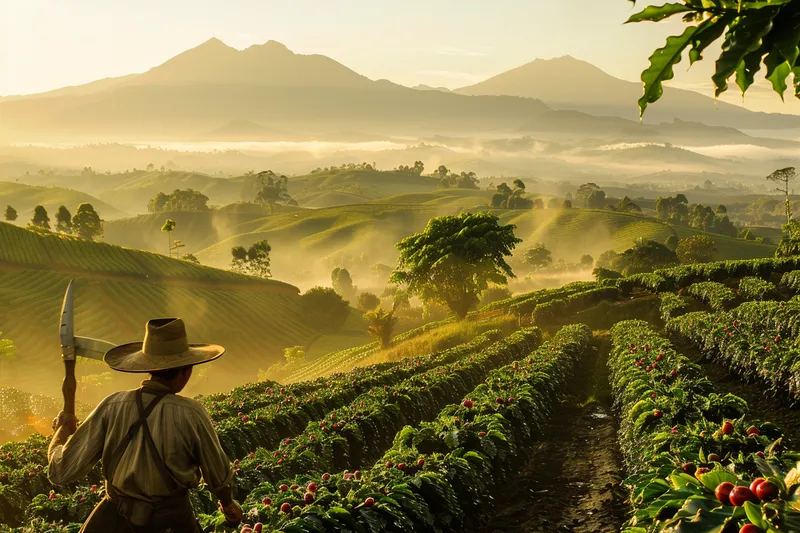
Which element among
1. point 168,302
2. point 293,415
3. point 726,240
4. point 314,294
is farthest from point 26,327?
point 726,240

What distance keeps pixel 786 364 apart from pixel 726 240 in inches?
5933

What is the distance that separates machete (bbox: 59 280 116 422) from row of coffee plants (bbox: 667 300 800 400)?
498 inches

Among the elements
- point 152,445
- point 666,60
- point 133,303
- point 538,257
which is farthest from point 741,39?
point 538,257

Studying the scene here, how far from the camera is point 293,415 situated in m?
16.3

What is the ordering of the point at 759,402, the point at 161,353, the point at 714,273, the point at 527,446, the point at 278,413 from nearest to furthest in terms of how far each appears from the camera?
the point at 161,353 < the point at 527,446 < the point at 759,402 < the point at 278,413 < the point at 714,273

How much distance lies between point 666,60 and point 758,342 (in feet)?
49.2

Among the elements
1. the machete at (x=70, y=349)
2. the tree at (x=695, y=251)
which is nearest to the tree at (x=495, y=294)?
the tree at (x=695, y=251)

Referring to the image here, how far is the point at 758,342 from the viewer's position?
1516cm

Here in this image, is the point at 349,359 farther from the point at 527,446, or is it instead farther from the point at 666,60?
the point at 666,60

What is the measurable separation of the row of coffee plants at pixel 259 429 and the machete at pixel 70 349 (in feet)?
14.4

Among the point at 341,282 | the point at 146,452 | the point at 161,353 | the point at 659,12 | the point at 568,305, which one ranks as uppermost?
the point at 659,12

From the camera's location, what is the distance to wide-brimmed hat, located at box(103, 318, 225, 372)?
192 inches

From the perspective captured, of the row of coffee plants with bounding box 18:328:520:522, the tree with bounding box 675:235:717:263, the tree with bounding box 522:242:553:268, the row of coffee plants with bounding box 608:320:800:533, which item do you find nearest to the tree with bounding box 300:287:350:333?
the tree with bounding box 675:235:717:263

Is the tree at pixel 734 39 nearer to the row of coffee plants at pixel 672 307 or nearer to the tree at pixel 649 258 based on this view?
the row of coffee plants at pixel 672 307
